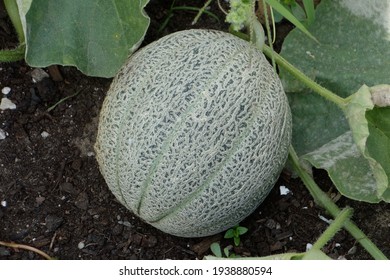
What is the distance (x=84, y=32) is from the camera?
205 cm

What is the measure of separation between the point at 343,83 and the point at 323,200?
0.34 meters

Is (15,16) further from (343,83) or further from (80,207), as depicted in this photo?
(343,83)

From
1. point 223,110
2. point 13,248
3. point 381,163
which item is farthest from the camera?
point 13,248

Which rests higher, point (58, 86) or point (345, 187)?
point (345, 187)

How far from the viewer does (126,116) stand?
1.94 meters

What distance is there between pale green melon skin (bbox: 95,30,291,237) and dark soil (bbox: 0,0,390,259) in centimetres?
22

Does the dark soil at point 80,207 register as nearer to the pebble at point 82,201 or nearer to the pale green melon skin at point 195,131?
the pebble at point 82,201

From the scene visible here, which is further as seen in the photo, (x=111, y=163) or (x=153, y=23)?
(x=153, y=23)

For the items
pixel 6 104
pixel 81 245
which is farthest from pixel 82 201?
pixel 6 104

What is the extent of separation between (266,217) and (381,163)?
0.40 metres

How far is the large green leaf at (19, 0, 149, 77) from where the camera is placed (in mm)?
2012

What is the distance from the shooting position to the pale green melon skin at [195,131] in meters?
1.88

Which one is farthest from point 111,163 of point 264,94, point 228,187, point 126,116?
point 264,94

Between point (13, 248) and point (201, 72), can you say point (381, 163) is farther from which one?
point (13, 248)
